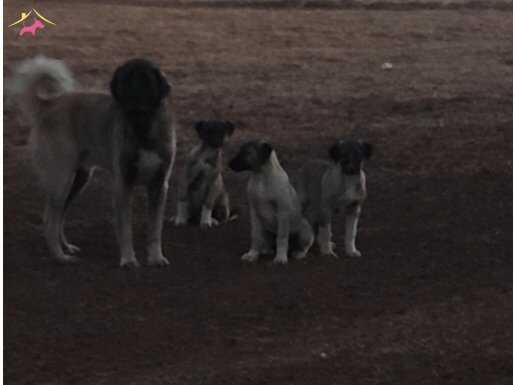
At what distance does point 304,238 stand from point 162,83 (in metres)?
1.37

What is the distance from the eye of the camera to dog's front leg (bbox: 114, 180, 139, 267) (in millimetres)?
9492

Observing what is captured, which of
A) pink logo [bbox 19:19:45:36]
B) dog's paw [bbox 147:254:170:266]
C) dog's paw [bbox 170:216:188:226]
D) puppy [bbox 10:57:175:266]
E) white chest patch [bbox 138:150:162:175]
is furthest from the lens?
pink logo [bbox 19:19:45:36]

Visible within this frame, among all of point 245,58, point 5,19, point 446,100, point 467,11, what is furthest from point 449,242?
point 467,11

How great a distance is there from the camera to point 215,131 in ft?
35.4

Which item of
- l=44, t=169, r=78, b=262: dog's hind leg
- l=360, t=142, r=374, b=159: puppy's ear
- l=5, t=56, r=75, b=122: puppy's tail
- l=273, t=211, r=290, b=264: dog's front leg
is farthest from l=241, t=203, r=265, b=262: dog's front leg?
l=5, t=56, r=75, b=122: puppy's tail

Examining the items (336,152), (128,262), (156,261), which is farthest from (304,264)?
(128,262)

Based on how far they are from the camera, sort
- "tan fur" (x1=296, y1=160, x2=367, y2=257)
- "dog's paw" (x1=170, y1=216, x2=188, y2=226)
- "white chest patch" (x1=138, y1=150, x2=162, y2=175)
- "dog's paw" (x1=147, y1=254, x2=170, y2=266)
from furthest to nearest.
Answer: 1. "dog's paw" (x1=170, y1=216, x2=188, y2=226)
2. "tan fur" (x1=296, y1=160, x2=367, y2=257)
3. "dog's paw" (x1=147, y1=254, x2=170, y2=266)
4. "white chest patch" (x1=138, y1=150, x2=162, y2=175)

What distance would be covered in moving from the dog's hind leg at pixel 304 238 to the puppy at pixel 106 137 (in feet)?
2.86

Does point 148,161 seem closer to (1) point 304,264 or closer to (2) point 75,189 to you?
(2) point 75,189

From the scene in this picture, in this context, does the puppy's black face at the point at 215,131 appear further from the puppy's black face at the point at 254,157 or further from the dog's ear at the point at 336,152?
the dog's ear at the point at 336,152

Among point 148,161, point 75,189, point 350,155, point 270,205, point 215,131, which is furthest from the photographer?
point 215,131

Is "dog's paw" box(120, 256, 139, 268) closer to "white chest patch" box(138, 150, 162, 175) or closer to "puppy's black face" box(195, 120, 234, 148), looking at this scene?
"white chest patch" box(138, 150, 162, 175)

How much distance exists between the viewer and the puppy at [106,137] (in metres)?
9.25

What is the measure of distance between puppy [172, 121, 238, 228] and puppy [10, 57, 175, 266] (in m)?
1.26
